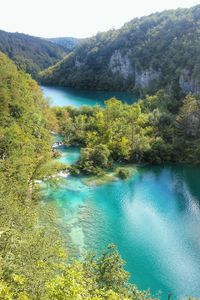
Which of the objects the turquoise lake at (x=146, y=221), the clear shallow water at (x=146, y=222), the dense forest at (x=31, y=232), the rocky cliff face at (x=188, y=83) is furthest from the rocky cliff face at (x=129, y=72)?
the clear shallow water at (x=146, y=222)

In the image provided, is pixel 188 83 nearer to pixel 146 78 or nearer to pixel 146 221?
pixel 146 78

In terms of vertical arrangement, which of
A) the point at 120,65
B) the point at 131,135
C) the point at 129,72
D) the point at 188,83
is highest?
the point at 188,83

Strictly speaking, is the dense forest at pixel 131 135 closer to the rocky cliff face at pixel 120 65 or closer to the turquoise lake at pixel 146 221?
the turquoise lake at pixel 146 221

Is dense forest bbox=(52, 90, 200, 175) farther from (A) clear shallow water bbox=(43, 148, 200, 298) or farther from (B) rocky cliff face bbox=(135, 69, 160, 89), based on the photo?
(B) rocky cliff face bbox=(135, 69, 160, 89)

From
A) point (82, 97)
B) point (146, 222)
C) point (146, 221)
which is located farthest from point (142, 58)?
point (146, 222)

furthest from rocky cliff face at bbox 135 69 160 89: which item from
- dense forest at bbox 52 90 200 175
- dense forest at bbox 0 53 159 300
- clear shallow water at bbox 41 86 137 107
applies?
dense forest at bbox 0 53 159 300

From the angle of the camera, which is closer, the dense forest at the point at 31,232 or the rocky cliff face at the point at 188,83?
the dense forest at the point at 31,232

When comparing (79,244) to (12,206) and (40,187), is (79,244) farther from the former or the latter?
(40,187)
